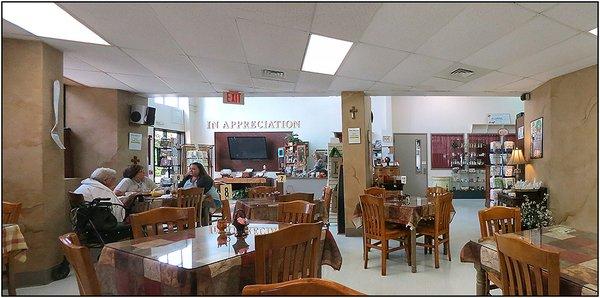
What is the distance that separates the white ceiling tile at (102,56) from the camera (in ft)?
12.2

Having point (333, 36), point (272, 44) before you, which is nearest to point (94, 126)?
point (272, 44)

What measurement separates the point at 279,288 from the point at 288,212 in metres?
2.11

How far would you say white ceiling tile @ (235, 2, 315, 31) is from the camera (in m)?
2.71

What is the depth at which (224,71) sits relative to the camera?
469 centimetres

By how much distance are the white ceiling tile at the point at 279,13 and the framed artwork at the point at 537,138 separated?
4.68 m

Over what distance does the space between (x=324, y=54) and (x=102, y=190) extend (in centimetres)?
315

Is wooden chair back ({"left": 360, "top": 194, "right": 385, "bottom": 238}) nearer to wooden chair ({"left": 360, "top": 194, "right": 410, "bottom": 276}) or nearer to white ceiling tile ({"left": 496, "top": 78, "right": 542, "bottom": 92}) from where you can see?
wooden chair ({"left": 360, "top": 194, "right": 410, "bottom": 276})

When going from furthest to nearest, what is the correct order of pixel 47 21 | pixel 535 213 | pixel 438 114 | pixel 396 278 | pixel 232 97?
1. pixel 438 114
2. pixel 232 97
3. pixel 535 213
4. pixel 396 278
5. pixel 47 21

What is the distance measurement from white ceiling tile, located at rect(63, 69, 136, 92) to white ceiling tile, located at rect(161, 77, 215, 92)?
0.78 m

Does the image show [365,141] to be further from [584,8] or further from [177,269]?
[177,269]

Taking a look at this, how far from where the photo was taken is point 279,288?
1.15m

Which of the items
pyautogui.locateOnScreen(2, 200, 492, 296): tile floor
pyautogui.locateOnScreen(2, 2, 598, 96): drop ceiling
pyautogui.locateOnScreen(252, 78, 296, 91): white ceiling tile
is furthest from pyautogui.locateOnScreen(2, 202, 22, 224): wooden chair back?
pyautogui.locateOnScreen(252, 78, 296, 91): white ceiling tile

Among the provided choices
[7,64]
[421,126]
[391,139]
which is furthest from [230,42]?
[421,126]

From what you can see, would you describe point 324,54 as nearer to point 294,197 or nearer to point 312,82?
point 312,82
